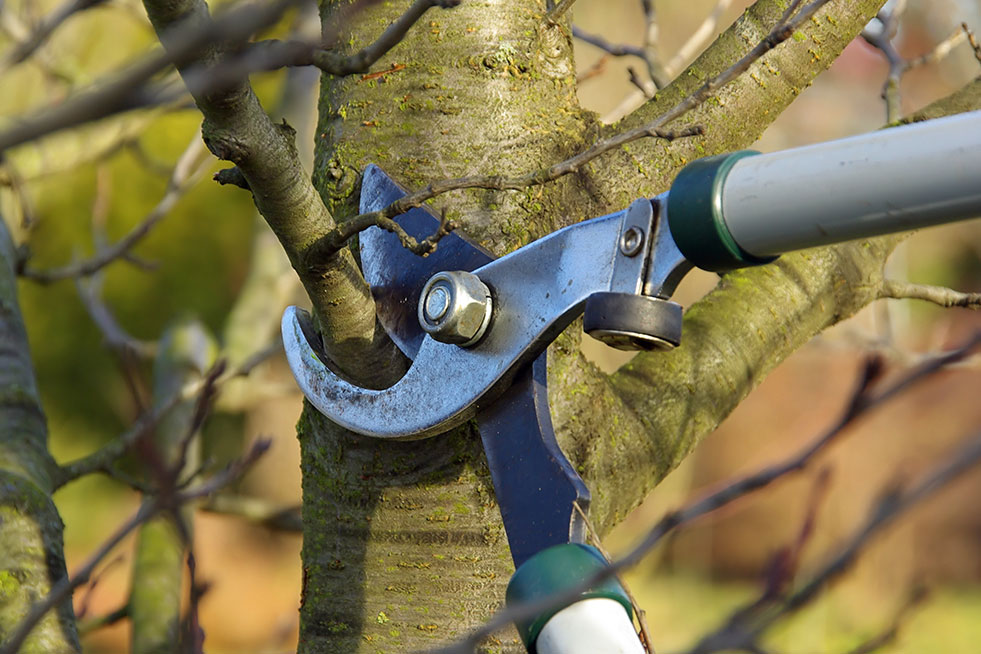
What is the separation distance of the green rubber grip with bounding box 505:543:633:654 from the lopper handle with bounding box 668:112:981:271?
0.31 meters

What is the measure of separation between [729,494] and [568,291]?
15.1 inches

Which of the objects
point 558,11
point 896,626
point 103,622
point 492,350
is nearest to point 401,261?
point 492,350

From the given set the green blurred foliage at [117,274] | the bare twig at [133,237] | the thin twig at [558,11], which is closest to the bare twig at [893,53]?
the thin twig at [558,11]

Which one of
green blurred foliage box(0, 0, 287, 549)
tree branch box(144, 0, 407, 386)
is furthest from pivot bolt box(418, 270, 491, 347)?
green blurred foliage box(0, 0, 287, 549)

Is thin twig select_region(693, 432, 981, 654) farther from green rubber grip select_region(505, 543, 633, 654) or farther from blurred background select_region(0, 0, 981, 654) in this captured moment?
blurred background select_region(0, 0, 981, 654)

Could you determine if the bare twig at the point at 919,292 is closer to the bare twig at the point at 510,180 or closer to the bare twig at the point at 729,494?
the bare twig at the point at 510,180

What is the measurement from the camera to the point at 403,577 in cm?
128

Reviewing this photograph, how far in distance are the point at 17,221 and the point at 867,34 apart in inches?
114

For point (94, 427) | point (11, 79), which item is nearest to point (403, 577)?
point (11, 79)

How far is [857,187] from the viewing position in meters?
0.80

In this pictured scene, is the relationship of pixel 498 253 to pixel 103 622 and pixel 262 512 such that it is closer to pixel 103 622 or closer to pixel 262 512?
pixel 103 622

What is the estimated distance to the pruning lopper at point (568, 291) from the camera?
2.62ft

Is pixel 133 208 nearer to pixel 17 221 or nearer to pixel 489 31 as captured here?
pixel 17 221

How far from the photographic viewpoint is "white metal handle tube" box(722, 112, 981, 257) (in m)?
0.76
